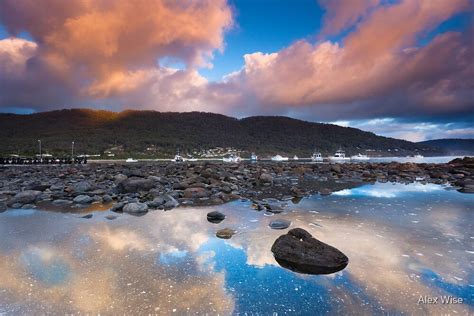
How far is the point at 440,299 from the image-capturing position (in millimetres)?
6742

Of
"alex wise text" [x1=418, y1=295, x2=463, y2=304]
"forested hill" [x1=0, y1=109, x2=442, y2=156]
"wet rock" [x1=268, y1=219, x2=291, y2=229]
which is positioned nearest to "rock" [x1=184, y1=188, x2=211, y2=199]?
"wet rock" [x1=268, y1=219, x2=291, y2=229]

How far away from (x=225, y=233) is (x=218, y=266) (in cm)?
330

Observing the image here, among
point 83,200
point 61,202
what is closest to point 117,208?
point 83,200

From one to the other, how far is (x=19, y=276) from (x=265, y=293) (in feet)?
21.2

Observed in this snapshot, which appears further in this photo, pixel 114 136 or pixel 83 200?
pixel 114 136

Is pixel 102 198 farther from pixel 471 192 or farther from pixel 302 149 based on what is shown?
pixel 302 149

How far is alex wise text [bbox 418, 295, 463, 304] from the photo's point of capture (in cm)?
661

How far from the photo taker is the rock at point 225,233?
11.8 meters

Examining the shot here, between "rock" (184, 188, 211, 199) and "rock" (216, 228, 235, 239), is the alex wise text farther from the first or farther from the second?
"rock" (184, 188, 211, 199)

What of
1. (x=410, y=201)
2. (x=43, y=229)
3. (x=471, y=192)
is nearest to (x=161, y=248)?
(x=43, y=229)

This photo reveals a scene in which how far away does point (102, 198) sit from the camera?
20.7m

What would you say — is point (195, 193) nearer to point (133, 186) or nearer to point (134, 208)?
point (133, 186)

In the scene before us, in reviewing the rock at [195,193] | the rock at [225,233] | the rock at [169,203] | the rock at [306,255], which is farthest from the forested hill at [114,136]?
the rock at [306,255]

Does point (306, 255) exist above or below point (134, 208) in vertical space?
above
